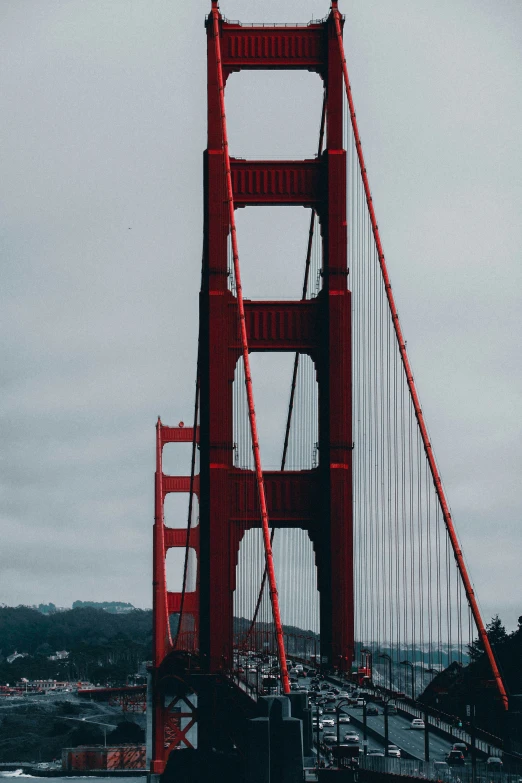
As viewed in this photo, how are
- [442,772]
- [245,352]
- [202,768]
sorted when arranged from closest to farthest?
[442,772], [245,352], [202,768]

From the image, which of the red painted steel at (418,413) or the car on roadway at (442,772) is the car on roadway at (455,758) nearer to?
the car on roadway at (442,772)

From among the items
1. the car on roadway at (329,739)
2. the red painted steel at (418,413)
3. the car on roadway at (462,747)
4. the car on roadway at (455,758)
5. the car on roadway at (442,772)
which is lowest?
the car on roadway at (442,772)

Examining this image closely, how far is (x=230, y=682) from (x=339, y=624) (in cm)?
227

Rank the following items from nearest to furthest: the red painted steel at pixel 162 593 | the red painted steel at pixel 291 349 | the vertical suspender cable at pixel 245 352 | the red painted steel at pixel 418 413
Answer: the red painted steel at pixel 418 413, the vertical suspender cable at pixel 245 352, the red painted steel at pixel 291 349, the red painted steel at pixel 162 593

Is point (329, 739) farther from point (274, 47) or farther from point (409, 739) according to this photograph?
point (274, 47)

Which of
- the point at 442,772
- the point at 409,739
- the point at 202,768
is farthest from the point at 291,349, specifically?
the point at 442,772

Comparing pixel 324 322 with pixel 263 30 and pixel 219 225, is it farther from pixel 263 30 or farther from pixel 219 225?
pixel 263 30

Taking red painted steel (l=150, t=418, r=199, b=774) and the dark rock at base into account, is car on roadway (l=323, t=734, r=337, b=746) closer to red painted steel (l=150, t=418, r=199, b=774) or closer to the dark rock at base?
the dark rock at base

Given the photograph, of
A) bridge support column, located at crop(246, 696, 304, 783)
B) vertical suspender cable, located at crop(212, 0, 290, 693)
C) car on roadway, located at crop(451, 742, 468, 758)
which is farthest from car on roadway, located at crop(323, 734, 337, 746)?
bridge support column, located at crop(246, 696, 304, 783)

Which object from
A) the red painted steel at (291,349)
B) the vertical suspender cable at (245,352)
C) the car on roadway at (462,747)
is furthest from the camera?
the red painted steel at (291,349)

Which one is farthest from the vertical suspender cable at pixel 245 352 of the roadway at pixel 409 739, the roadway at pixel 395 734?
the roadway at pixel 409 739

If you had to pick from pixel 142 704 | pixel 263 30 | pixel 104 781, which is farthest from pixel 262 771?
pixel 142 704

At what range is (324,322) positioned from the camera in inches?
1419

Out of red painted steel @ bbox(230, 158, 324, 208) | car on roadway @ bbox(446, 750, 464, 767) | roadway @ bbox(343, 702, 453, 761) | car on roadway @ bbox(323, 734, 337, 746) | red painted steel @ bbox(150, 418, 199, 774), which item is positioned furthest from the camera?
red painted steel @ bbox(150, 418, 199, 774)
